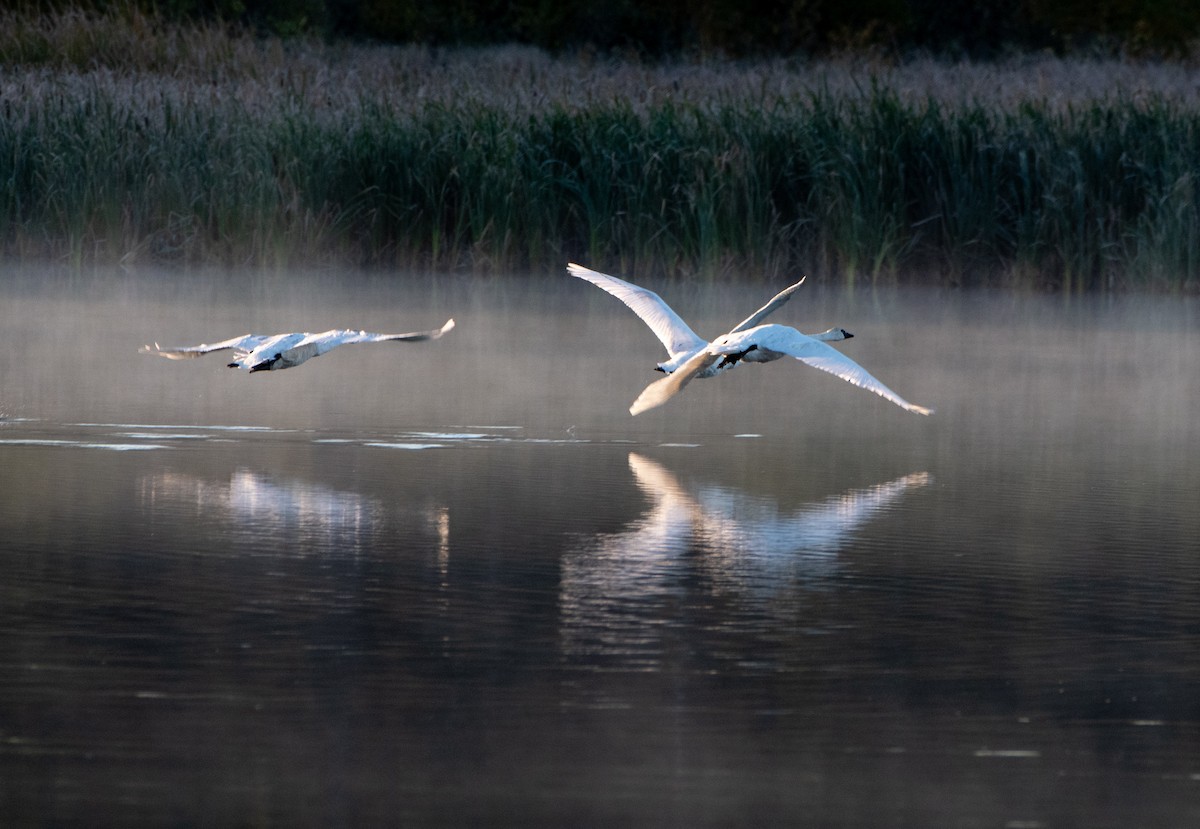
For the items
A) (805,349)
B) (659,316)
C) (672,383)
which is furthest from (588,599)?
(659,316)

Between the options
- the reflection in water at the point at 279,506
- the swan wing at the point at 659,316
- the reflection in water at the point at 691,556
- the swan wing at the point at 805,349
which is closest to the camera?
the reflection in water at the point at 691,556

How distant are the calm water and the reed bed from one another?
474cm

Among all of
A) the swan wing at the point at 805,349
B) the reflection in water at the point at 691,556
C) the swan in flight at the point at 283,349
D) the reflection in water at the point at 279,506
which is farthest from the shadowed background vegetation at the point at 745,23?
the reflection in water at the point at 691,556

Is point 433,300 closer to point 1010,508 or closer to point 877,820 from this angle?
point 1010,508

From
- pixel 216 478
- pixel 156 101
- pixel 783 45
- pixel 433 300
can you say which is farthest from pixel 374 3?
pixel 216 478

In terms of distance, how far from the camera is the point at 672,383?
682 cm

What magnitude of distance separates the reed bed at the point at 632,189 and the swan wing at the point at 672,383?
717 cm

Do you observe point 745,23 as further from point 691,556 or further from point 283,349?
point 691,556

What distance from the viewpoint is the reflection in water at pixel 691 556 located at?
178 inches

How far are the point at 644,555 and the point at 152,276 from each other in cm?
950

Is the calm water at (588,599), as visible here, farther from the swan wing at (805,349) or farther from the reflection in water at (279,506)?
the swan wing at (805,349)

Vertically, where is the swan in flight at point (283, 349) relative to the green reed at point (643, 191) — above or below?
below

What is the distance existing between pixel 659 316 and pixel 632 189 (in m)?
6.60

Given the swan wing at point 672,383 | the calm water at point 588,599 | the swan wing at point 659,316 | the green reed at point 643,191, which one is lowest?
the calm water at point 588,599
